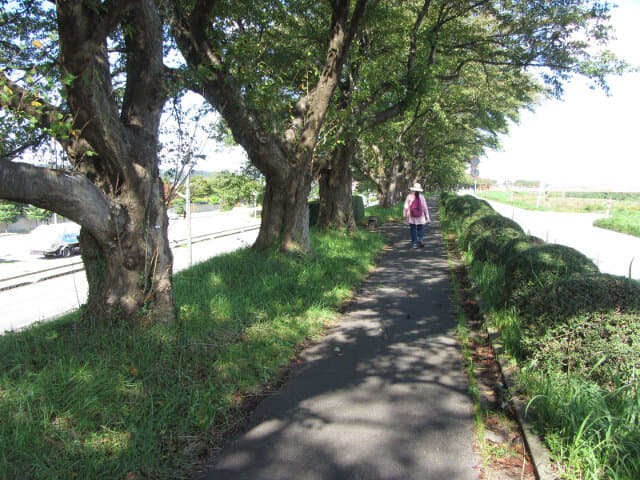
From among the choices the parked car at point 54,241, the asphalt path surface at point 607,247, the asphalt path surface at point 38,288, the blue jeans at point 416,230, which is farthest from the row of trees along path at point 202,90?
the parked car at point 54,241

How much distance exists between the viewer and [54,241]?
21922 millimetres

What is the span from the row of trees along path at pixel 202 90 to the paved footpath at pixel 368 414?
185cm

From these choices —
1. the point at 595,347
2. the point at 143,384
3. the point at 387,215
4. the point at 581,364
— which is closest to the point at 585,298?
the point at 595,347

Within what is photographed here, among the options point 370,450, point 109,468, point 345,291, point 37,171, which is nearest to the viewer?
point 109,468

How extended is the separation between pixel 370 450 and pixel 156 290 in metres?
2.77

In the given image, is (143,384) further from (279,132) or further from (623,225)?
(623,225)

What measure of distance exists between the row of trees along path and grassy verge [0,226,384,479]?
0.51 m

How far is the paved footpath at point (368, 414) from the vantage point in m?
2.62

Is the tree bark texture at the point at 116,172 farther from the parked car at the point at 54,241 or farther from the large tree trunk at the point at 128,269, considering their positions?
the parked car at the point at 54,241

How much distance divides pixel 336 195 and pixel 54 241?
17410 millimetres

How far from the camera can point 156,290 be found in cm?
429

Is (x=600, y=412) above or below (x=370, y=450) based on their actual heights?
above

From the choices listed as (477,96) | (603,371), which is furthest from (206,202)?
(603,371)

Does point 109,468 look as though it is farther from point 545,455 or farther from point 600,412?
point 600,412
